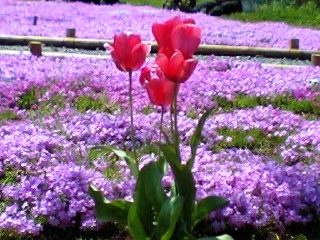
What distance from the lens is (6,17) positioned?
19.4 m

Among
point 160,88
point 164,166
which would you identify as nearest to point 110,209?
point 164,166

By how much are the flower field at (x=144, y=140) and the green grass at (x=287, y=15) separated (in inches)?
477

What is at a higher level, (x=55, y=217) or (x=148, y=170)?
(x=148, y=170)

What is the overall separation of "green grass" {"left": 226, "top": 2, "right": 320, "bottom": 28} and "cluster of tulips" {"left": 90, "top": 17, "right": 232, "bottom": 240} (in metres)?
18.9

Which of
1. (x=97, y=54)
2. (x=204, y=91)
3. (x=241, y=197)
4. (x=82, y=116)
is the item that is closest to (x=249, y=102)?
(x=204, y=91)

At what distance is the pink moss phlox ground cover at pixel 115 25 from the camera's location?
16219 millimetres

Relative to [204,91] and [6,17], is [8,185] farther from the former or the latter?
[6,17]

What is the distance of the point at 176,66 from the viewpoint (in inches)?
144

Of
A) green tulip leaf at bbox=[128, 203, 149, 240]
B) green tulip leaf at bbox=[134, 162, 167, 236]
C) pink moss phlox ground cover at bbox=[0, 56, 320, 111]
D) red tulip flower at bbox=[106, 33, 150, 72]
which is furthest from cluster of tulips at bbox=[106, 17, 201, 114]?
pink moss phlox ground cover at bbox=[0, 56, 320, 111]

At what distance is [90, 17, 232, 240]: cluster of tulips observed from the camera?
366 cm

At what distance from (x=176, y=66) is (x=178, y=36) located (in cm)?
15

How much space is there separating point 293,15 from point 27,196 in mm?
20646

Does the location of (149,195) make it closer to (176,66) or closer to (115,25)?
(176,66)

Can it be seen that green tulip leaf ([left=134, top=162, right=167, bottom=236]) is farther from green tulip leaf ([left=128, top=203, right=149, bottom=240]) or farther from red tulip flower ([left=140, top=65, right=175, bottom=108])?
red tulip flower ([left=140, top=65, right=175, bottom=108])
